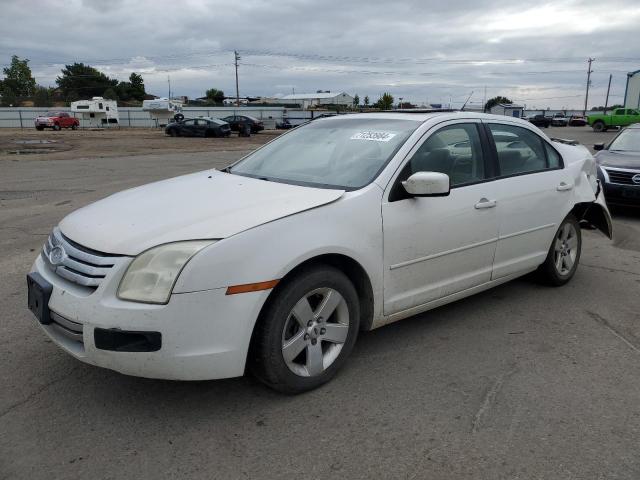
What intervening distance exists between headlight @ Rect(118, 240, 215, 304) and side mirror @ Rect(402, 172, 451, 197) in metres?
1.35

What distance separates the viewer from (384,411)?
9.92 feet

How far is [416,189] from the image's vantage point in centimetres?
342

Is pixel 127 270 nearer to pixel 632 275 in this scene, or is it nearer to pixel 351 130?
pixel 351 130

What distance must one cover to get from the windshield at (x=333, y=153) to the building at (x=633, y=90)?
61655 millimetres

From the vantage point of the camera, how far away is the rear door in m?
4.30

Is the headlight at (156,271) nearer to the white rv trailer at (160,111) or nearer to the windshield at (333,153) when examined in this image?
the windshield at (333,153)

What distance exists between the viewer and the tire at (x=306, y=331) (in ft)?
9.62

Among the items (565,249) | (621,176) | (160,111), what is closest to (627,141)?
(621,176)

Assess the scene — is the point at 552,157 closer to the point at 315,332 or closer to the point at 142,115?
the point at 315,332

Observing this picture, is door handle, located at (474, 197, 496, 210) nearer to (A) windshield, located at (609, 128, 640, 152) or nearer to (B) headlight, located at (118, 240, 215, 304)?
(B) headlight, located at (118, 240, 215, 304)

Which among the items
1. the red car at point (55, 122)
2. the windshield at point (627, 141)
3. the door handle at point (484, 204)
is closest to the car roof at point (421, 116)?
the door handle at point (484, 204)

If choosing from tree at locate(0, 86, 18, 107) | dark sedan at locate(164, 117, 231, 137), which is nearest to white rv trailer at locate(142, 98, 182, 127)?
dark sedan at locate(164, 117, 231, 137)

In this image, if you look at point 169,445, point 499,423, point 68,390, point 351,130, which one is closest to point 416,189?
point 351,130

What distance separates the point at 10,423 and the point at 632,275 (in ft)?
18.2
